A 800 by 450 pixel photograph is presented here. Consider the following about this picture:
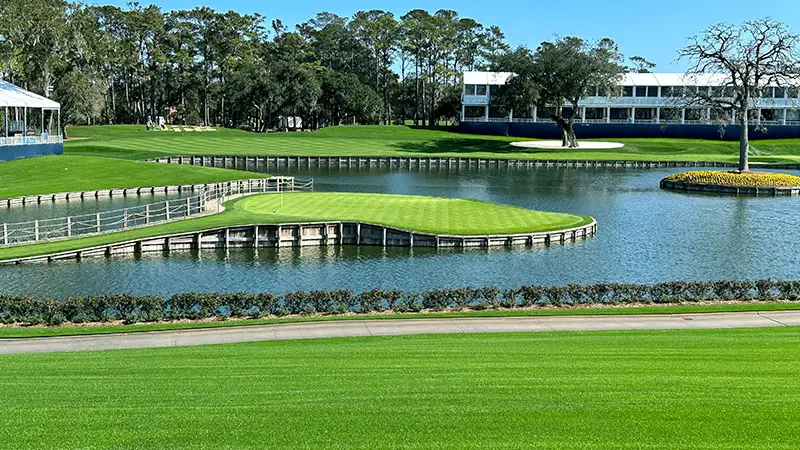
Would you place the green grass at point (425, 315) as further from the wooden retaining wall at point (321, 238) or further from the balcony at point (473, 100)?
the balcony at point (473, 100)

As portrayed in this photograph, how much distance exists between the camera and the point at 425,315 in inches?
983

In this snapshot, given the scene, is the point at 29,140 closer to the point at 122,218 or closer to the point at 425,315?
the point at 122,218

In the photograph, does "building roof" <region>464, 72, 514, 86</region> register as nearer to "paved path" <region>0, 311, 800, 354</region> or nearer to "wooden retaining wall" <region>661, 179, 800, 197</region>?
"wooden retaining wall" <region>661, 179, 800, 197</region>

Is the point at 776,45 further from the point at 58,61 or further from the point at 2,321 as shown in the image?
the point at 58,61

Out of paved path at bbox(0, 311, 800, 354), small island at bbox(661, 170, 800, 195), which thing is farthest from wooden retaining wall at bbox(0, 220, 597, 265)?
small island at bbox(661, 170, 800, 195)

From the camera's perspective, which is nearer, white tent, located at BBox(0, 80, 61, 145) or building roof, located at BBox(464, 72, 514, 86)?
white tent, located at BBox(0, 80, 61, 145)

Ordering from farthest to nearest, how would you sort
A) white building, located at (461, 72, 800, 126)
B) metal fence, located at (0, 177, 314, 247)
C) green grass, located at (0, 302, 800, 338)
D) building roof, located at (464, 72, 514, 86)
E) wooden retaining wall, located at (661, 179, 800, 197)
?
building roof, located at (464, 72, 514, 86) → white building, located at (461, 72, 800, 126) → wooden retaining wall, located at (661, 179, 800, 197) → metal fence, located at (0, 177, 314, 247) → green grass, located at (0, 302, 800, 338)

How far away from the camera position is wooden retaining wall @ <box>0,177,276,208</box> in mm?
62688

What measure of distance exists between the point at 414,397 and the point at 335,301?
13.0 meters

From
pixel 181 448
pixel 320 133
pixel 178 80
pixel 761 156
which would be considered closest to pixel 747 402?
pixel 181 448

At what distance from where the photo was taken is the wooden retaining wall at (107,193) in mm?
62688

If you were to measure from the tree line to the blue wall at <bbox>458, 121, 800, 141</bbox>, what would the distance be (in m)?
22.4

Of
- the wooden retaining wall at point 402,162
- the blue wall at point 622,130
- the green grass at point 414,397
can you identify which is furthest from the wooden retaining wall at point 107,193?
the blue wall at point 622,130

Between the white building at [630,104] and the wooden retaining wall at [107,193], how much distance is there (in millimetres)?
83609
